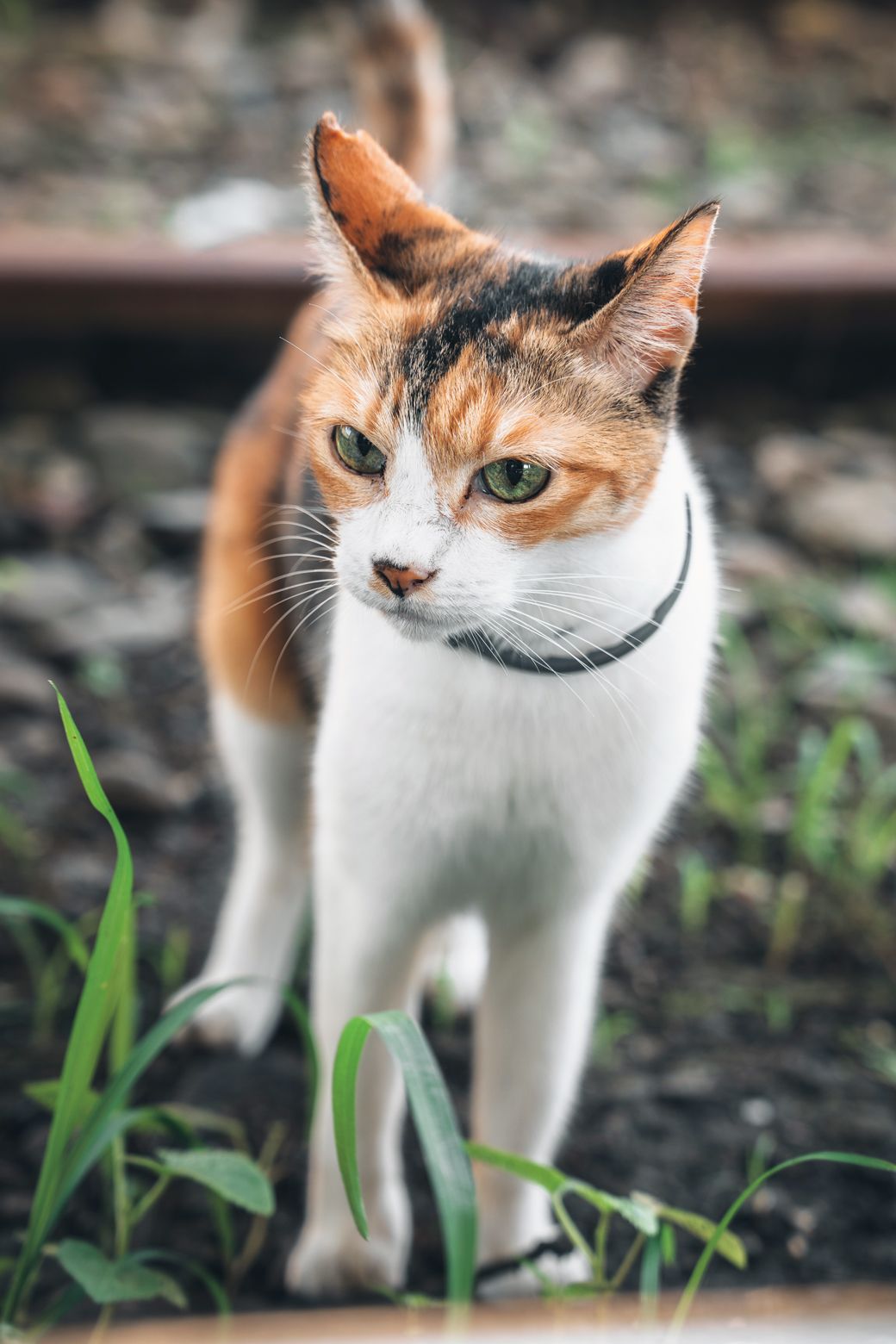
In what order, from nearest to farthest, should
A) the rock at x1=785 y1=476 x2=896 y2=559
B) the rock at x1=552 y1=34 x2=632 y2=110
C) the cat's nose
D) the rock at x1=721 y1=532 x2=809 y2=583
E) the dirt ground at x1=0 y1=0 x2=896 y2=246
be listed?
the cat's nose
the rock at x1=721 y1=532 x2=809 y2=583
the rock at x1=785 y1=476 x2=896 y2=559
the dirt ground at x1=0 y1=0 x2=896 y2=246
the rock at x1=552 y1=34 x2=632 y2=110

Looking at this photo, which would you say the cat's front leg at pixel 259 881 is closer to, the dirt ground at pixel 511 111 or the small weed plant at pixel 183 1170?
the small weed plant at pixel 183 1170

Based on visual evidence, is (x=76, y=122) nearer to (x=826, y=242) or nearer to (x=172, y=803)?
(x=826, y=242)

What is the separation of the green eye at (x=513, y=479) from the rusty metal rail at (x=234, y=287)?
81.0 inches

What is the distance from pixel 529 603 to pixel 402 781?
256 millimetres

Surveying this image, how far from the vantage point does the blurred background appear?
183 cm

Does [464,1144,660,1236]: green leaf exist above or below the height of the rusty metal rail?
below

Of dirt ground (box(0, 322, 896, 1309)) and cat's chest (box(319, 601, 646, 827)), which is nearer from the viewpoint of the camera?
cat's chest (box(319, 601, 646, 827))

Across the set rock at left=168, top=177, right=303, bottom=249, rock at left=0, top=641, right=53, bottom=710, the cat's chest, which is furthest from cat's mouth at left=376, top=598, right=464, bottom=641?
rock at left=168, top=177, right=303, bottom=249

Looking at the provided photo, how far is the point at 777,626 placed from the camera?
2.67 m

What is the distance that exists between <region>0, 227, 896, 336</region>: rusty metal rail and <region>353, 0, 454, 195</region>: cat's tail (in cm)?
87

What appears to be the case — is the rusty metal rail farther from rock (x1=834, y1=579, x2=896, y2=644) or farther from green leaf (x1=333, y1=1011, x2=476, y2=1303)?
green leaf (x1=333, y1=1011, x2=476, y2=1303)

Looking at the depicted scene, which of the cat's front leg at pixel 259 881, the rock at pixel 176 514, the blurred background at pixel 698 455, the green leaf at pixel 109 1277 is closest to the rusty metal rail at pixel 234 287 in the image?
the blurred background at pixel 698 455

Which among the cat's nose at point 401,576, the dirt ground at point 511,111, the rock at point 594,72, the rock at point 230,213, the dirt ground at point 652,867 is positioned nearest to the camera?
the cat's nose at point 401,576

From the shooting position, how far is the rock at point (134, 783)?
222cm
